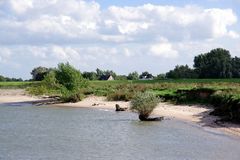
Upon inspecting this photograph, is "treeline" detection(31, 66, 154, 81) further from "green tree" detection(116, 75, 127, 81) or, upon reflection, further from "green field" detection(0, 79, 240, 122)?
"green field" detection(0, 79, 240, 122)

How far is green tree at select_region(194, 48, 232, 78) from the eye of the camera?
13359 centimetres

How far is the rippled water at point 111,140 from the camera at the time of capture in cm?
3100

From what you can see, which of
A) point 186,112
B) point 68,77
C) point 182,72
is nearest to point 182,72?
point 182,72

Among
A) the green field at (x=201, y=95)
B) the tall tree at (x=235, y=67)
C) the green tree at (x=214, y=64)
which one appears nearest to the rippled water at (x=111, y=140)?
the green field at (x=201, y=95)

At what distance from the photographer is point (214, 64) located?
13425 cm

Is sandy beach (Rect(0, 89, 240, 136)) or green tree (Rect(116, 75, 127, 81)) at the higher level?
green tree (Rect(116, 75, 127, 81))

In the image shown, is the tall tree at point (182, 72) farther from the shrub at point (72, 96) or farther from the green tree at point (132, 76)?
the shrub at point (72, 96)

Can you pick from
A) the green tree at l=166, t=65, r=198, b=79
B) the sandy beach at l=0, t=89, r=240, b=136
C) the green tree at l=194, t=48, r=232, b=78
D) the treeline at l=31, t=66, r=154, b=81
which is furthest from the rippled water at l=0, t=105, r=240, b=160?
the treeline at l=31, t=66, r=154, b=81

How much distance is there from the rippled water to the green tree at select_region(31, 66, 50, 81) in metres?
96.0

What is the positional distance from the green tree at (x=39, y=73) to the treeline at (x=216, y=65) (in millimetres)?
40862

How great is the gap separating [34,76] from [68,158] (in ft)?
448

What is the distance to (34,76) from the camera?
539 feet

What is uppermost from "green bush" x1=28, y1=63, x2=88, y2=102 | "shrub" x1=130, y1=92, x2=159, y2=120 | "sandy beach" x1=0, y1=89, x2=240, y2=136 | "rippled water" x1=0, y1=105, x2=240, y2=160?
"green bush" x1=28, y1=63, x2=88, y2=102

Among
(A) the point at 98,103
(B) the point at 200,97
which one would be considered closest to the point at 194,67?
(A) the point at 98,103
